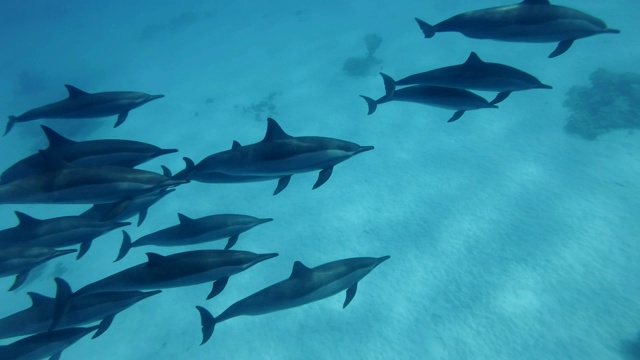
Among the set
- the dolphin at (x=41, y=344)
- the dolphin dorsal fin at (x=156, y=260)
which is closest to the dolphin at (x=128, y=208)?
the dolphin dorsal fin at (x=156, y=260)

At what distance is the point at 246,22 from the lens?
39594 millimetres

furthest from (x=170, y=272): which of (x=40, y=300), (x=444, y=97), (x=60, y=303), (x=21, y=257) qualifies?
(x=444, y=97)

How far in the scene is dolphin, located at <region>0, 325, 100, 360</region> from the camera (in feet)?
14.7

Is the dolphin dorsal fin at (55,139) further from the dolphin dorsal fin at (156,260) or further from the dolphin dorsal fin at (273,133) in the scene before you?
the dolphin dorsal fin at (273,133)

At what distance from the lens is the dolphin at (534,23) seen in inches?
155

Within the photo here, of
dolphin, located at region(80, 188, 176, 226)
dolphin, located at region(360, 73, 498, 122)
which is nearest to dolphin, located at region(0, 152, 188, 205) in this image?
dolphin, located at region(80, 188, 176, 226)

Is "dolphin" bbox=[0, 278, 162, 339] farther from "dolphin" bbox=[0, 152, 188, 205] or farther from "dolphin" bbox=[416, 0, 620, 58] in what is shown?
"dolphin" bbox=[416, 0, 620, 58]

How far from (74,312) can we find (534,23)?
641cm

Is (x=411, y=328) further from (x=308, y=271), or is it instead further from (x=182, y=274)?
(x=182, y=274)

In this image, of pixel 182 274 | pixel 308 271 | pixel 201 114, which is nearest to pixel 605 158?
pixel 308 271

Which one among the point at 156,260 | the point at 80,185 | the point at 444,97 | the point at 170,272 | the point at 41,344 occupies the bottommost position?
the point at 41,344

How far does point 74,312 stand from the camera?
14.4 feet

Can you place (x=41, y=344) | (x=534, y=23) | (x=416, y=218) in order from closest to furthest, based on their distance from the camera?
1. (x=534, y=23)
2. (x=41, y=344)
3. (x=416, y=218)

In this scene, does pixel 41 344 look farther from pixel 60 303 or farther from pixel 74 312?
pixel 60 303
